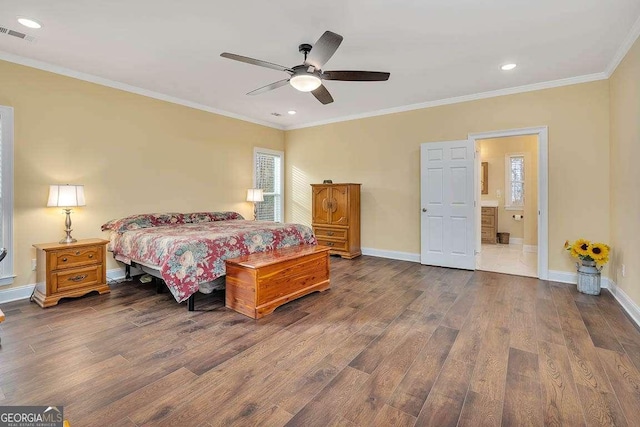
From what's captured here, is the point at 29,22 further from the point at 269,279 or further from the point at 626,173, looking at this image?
the point at 626,173

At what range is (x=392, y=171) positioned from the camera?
5418mm

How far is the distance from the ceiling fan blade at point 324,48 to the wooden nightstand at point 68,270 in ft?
9.92

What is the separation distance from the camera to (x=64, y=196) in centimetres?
332

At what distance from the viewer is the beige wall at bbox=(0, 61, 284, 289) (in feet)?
11.0

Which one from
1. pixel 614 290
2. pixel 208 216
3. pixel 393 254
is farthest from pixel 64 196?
pixel 614 290

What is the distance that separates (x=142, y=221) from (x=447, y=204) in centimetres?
438

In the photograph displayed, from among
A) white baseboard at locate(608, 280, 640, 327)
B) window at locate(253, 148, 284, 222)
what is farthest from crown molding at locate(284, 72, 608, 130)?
white baseboard at locate(608, 280, 640, 327)

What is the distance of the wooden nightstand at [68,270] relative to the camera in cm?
310

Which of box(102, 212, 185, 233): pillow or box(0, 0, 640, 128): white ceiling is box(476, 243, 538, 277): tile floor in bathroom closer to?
box(0, 0, 640, 128): white ceiling

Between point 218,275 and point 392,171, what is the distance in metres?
3.58

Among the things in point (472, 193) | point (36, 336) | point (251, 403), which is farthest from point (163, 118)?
point (472, 193)

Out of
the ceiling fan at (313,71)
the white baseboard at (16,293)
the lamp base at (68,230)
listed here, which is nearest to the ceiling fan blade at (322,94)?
the ceiling fan at (313,71)

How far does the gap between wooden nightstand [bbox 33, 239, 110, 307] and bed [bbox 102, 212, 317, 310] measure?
1.03 ft

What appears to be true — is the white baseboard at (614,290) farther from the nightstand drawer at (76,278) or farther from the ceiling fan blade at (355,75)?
the nightstand drawer at (76,278)
